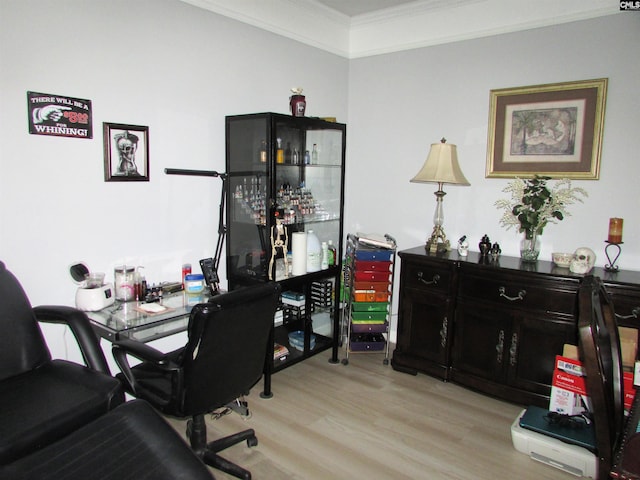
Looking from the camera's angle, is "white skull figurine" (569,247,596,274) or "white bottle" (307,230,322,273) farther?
"white bottle" (307,230,322,273)

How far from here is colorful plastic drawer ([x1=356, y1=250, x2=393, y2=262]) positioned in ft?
10.7

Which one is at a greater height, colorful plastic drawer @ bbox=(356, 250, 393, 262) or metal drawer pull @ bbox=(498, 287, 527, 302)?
colorful plastic drawer @ bbox=(356, 250, 393, 262)

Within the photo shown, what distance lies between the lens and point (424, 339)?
311 centimetres

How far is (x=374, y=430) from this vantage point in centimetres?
250

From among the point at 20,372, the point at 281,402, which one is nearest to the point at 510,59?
the point at 281,402

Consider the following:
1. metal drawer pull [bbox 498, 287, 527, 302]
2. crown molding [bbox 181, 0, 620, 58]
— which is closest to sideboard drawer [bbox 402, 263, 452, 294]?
metal drawer pull [bbox 498, 287, 527, 302]

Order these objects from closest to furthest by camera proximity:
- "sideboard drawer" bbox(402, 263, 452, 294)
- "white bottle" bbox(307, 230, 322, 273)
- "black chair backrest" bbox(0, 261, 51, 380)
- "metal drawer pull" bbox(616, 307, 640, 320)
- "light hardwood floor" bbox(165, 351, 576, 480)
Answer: "black chair backrest" bbox(0, 261, 51, 380) → "light hardwood floor" bbox(165, 351, 576, 480) → "metal drawer pull" bbox(616, 307, 640, 320) → "sideboard drawer" bbox(402, 263, 452, 294) → "white bottle" bbox(307, 230, 322, 273)

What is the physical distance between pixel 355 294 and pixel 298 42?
1.96m

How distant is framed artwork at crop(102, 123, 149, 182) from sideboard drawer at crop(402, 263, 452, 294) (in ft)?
5.98

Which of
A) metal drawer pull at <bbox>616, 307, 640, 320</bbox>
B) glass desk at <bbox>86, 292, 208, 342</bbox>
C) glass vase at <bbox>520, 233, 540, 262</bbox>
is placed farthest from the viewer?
glass vase at <bbox>520, 233, 540, 262</bbox>

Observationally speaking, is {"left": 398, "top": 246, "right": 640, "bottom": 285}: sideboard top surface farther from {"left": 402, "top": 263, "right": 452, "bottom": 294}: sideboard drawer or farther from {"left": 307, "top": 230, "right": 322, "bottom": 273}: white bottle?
{"left": 307, "top": 230, "right": 322, "bottom": 273}: white bottle

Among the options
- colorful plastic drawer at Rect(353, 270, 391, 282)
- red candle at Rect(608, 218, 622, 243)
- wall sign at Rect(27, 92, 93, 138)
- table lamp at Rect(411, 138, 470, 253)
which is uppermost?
wall sign at Rect(27, 92, 93, 138)

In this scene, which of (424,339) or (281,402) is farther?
(424,339)

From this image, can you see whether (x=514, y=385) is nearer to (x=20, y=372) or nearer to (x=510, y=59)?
(x=510, y=59)
